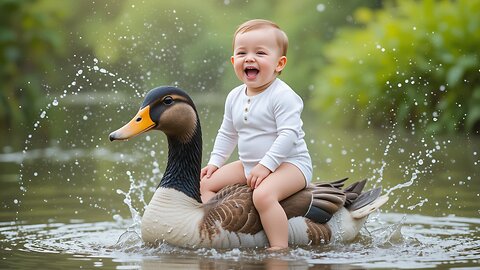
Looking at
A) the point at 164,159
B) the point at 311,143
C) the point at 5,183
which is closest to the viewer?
the point at 5,183

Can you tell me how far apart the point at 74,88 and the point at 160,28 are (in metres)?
15.6

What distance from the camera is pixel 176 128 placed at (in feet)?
21.5

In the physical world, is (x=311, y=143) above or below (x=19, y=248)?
above

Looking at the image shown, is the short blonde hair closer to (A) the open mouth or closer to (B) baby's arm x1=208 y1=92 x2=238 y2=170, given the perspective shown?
(A) the open mouth

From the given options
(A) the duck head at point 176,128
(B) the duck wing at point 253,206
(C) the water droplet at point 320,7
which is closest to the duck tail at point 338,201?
(B) the duck wing at point 253,206

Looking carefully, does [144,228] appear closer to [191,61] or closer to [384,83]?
[384,83]

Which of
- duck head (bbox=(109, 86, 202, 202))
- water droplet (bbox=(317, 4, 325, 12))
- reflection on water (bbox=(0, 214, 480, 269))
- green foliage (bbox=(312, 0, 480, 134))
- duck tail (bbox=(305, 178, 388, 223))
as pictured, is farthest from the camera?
water droplet (bbox=(317, 4, 325, 12))

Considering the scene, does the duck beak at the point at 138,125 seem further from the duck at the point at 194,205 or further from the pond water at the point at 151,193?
the pond water at the point at 151,193

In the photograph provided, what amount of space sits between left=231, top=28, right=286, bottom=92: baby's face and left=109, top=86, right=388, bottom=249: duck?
0.41m

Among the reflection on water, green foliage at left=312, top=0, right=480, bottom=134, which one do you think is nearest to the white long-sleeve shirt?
the reflection on water

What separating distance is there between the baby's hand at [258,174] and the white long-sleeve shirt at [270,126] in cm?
4

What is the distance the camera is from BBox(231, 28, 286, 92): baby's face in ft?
21.6

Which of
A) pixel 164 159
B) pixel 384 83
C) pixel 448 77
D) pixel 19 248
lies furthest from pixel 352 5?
pixel 19 248

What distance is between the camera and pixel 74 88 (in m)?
37.8
